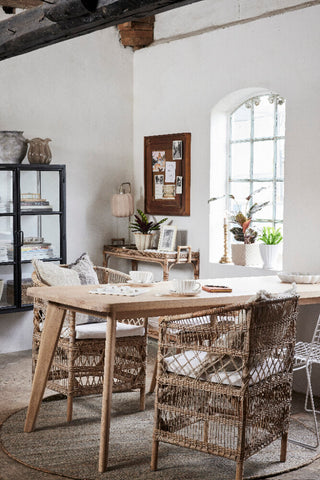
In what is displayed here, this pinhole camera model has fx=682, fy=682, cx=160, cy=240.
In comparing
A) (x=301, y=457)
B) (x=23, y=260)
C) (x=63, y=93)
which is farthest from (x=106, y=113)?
(x=301, y=457)

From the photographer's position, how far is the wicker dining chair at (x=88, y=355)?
450cm

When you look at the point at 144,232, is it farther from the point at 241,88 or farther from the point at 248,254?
the point at 241,88

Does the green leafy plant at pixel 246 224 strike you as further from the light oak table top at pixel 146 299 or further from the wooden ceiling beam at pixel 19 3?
the wooden ceiling beam at pixel 19 3

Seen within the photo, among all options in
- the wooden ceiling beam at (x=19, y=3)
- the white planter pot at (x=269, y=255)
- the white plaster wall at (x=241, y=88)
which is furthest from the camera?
the wooden ceiling beam at (x=19, y=3)

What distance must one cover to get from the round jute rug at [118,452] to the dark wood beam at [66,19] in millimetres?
2479

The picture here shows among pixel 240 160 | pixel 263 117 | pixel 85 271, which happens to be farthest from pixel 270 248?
pixel 85 271

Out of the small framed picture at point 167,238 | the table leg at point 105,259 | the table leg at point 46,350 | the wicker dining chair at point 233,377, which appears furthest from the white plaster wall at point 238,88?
the table leg at point 46,350

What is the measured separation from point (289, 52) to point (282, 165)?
988mm

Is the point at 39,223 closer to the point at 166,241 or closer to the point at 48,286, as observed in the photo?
the point at 166,241

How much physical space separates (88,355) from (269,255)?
199cm

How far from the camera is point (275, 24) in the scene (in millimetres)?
5582

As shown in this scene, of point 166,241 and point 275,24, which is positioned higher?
point 275,24

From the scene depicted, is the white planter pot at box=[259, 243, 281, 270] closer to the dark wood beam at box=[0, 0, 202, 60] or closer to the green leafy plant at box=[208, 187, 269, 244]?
the green leafy plant at box=[208, 187, 269, 244]

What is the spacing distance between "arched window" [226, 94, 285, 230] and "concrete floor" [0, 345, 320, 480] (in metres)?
1.73
